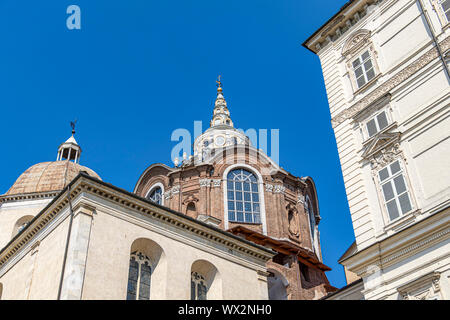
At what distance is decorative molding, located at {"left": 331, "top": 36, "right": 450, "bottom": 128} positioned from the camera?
56.4 feet

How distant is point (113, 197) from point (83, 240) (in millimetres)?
2181

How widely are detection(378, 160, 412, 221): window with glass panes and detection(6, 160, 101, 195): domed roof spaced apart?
73.9 ft

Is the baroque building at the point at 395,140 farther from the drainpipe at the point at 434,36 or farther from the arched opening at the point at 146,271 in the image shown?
the arched opening at the point at 146,271

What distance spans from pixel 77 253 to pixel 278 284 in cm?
1986

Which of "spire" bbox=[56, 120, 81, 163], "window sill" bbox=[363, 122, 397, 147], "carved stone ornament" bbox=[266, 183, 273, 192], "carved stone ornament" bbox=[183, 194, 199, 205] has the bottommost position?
"window sill" bbox=[363, 122, 397, 147]

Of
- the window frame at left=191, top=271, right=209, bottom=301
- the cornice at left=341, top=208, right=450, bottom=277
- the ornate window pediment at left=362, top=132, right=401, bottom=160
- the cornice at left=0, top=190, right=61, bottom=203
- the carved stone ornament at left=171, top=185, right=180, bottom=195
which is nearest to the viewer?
the cornice at left=341, top=208, right=450, bottom=277

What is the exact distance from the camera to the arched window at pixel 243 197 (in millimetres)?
35469

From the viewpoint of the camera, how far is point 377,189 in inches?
668

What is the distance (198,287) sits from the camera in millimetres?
20109

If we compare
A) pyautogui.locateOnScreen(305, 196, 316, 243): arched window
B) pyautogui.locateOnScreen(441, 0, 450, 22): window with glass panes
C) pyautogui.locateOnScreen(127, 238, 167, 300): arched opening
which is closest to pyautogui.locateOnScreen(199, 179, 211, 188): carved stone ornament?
pyautogui.locateOnScreen(305, 196, 316, 243): arched window

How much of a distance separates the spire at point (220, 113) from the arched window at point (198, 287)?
96.1 feet

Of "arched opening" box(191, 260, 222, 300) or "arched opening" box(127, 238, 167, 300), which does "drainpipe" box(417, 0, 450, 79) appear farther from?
"arched opening" box(127, 238, 167, 300)

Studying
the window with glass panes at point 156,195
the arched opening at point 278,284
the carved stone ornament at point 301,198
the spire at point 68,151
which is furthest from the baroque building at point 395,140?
the spire at point 68,151
